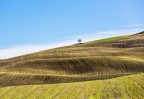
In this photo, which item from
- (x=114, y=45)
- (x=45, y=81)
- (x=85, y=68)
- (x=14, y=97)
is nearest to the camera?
(x=14, y=97)

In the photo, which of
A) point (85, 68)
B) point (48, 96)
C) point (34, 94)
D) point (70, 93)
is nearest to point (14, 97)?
point (34, 94)

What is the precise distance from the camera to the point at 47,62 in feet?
240

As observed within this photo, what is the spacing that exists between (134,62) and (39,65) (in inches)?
992

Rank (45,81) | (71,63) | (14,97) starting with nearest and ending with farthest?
(14,97) → (45,81) → (71,63)

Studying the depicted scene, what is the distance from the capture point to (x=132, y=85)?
35.1 m

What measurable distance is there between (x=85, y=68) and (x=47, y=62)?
40.3ft

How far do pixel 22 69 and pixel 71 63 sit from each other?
43.0 feet

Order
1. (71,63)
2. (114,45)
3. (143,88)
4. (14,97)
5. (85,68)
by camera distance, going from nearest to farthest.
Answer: (143,88), (14,97), (85,68), (71,63), (114,45)

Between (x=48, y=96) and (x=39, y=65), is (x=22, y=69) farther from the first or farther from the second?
(x=48, y=96)

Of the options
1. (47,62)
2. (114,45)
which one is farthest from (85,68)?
(114,45)

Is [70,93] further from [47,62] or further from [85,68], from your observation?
[47,62]

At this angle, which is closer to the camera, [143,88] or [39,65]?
[143,88]

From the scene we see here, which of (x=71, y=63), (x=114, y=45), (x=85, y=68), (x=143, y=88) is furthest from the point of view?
(x=114, y=45)

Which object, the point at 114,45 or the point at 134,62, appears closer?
the point at 134,62
